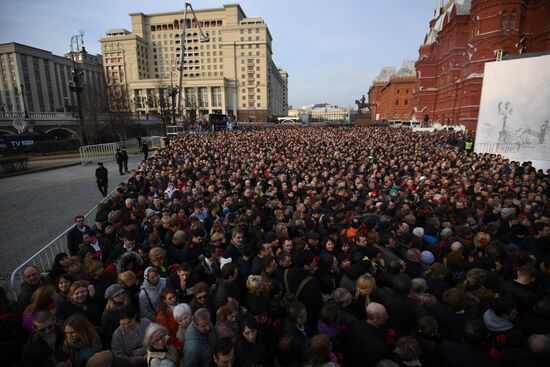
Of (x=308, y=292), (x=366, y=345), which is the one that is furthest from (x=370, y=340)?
(x=308, y=292)

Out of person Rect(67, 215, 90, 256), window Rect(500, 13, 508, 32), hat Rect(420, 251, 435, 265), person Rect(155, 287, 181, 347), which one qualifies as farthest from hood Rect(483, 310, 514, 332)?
window Rect(500, 13, 508, 32)

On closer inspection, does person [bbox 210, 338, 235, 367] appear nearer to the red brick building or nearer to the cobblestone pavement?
the cobblestone pavement

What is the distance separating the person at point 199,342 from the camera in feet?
8.31

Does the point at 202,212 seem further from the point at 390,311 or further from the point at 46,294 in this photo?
the point at 390,311

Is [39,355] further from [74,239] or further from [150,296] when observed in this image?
[74,239]

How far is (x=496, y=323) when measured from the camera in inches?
113

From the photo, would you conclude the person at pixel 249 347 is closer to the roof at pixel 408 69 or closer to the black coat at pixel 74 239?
the black coat at pixel 74 239

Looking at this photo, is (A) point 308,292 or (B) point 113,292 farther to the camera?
(A) point 308,292

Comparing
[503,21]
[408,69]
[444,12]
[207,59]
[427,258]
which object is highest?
[207,59]

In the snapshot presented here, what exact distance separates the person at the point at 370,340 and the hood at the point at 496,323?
111 cm

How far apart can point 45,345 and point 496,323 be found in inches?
174

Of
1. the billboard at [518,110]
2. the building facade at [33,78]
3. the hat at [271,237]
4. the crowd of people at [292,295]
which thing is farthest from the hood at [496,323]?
the building facade at [33,78]

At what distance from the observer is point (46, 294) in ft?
9.87

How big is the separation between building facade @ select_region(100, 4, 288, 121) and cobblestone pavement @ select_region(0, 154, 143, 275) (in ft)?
245
